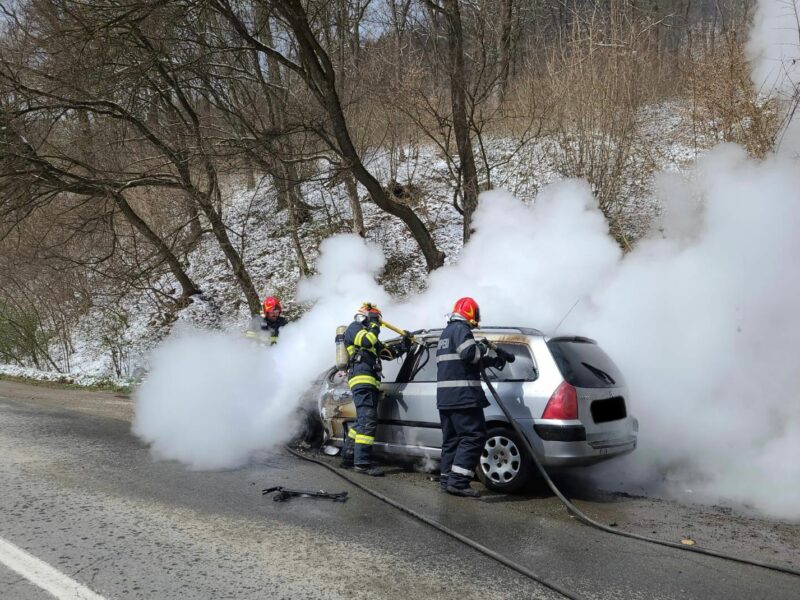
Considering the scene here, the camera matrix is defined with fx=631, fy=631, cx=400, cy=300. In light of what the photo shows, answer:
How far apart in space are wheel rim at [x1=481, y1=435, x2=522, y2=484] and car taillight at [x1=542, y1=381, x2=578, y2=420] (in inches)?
18.2

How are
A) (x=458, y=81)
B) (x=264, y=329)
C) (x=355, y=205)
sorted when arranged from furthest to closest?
(x=355, y=205), (x=458, y=81), (x=264, y=329)

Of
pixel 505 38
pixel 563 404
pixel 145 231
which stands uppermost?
pixel 505 38

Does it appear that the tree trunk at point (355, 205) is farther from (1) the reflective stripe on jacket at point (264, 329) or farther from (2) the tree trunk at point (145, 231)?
(1) the reflective stripe on jacket at point (264, 329)

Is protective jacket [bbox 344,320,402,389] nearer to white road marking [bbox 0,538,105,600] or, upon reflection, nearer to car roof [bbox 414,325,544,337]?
car roof [bbox 414,325,544,337]

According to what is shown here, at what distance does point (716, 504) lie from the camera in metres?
5.46

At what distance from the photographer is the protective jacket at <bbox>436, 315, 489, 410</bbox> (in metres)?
5.53

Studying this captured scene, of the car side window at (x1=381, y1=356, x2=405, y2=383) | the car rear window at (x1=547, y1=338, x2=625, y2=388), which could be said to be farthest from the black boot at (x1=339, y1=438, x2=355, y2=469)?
the car rear window at (x1=547, y1=338, x2=625, y2=388)

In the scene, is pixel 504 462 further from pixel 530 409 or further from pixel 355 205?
pixel 355 205

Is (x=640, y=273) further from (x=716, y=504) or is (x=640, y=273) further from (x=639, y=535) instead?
(x=639, y=535)

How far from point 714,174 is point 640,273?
1636 mm

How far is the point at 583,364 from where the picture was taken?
5844 millimetres

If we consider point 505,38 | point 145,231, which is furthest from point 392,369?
point 145,231

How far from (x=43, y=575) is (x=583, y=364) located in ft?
14.6

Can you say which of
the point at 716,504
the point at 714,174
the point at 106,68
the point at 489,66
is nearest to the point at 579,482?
the point at 716,504
